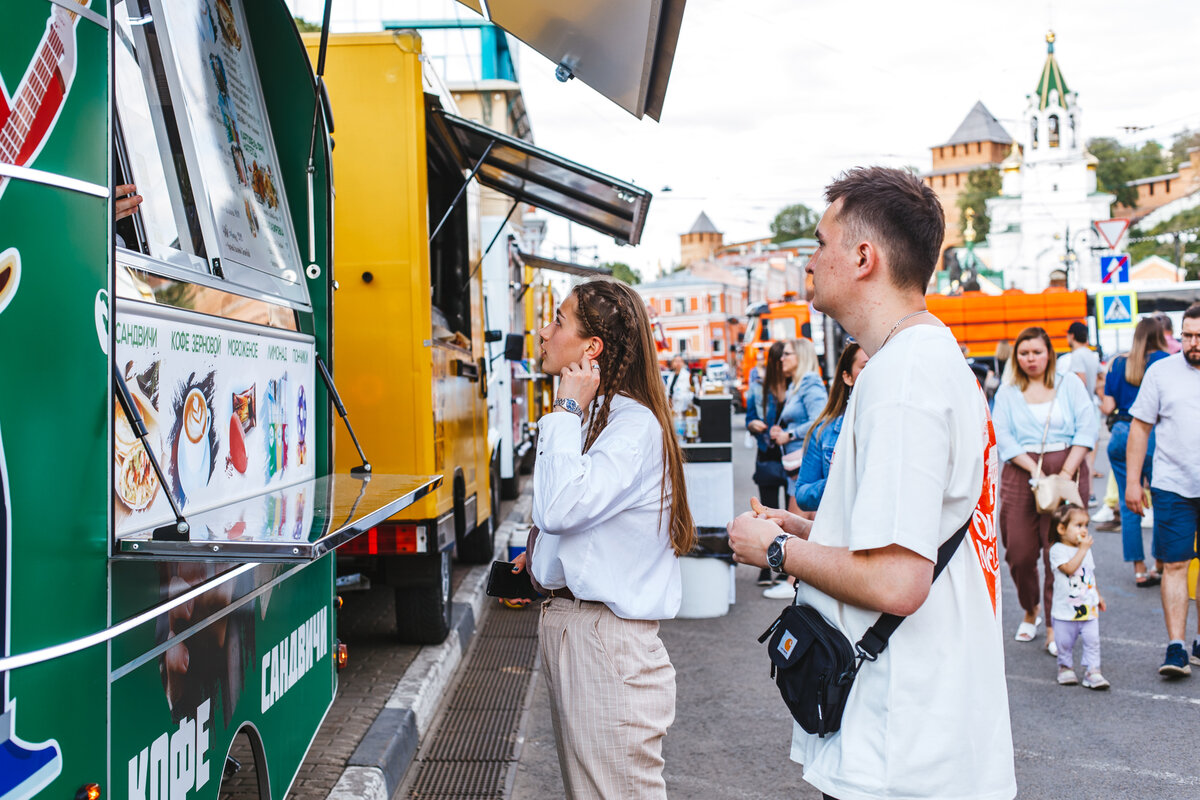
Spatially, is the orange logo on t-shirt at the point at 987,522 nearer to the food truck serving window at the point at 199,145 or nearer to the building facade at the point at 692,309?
the food truck serving window at the point at 199,145

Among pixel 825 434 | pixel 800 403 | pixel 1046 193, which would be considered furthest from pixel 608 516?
pixel 1046 193

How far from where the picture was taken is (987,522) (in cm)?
213

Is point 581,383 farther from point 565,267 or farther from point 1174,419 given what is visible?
point 565,267

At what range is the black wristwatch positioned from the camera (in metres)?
2.13

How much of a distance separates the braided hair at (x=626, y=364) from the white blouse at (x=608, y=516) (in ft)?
0.18

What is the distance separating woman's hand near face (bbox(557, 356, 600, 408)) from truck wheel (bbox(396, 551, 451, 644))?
323 centimetres

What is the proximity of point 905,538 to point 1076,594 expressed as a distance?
4475 millimetres

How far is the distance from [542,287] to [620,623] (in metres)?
14.5

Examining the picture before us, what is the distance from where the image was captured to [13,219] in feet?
5.71

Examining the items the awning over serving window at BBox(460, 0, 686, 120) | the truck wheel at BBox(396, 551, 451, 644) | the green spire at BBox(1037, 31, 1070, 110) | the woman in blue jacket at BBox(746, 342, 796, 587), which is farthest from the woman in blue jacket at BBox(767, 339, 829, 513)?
the green spire at BBox(1037, 31, 1070, 110)

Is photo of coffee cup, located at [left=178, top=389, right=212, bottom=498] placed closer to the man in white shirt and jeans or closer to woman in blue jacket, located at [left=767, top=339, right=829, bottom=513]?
the man in white shirt and jeans

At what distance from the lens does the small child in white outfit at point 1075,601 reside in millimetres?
5777

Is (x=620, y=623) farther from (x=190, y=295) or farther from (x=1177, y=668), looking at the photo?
(x=1177, y=668)

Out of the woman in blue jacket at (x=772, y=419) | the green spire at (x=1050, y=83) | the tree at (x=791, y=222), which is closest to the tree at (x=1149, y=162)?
the green spire at (x=1050, y=83)
